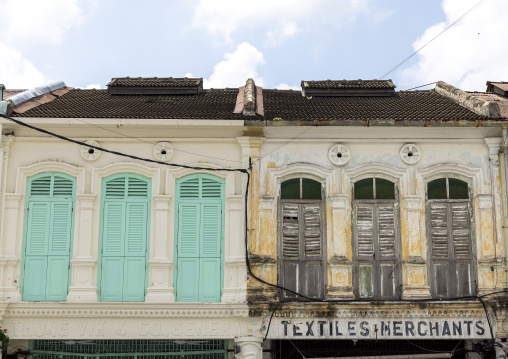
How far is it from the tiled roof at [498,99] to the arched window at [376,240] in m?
2.99

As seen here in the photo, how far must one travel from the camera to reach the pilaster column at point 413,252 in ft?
34.5

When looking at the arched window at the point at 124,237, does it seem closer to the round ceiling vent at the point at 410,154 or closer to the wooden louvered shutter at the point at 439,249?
the round ceiling vent at the point at 410,154

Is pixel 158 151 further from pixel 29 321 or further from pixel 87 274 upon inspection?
pixel 29 321

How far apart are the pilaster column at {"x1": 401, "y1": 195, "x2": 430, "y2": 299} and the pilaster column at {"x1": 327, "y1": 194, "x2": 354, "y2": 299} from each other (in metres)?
0.98

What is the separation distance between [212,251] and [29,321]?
132 inches

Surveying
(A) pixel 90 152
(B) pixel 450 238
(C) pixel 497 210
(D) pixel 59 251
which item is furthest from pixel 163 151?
(C) pixel 497 210

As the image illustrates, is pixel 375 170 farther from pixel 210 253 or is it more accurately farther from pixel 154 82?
pixel 154 82

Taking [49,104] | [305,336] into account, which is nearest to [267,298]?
[305,336]

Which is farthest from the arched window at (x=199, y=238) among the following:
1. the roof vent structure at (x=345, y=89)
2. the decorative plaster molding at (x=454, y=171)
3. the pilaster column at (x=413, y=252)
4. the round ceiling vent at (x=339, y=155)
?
the roof vent structure at (x=345, y=89)

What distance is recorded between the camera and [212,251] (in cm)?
1068

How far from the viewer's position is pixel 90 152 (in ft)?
36.0

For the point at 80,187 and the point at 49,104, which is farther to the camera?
the point at 49,104

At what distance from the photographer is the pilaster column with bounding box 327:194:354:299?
34.5 ft

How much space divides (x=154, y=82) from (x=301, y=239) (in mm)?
5723
